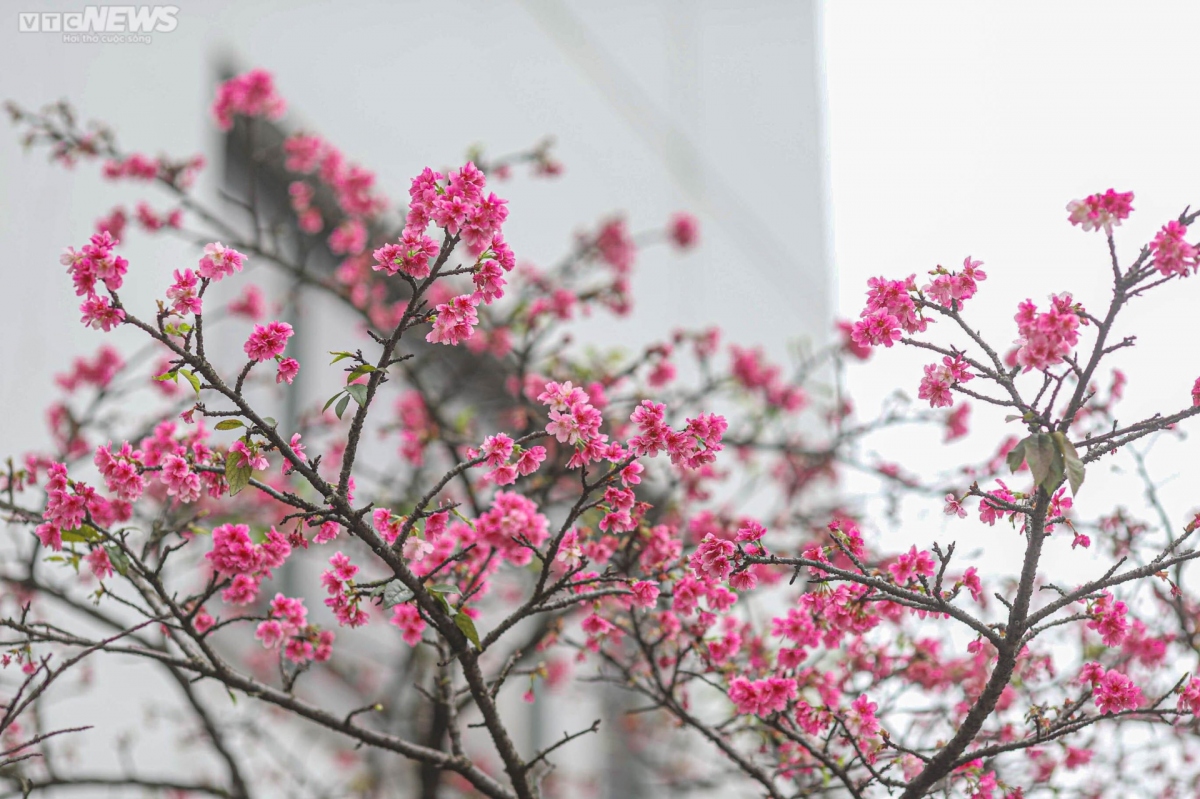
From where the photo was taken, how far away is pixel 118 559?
1.66 metres

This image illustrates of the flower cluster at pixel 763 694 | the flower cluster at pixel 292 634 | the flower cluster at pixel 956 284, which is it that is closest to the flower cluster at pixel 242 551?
the flower cluster at pixel 292 634

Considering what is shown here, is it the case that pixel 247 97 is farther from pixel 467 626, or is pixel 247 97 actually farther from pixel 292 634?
pixel 467 626

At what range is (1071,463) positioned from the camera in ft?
4.17

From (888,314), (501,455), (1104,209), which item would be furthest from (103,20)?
(1104,209)

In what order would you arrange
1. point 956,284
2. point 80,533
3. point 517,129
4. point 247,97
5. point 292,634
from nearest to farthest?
point 956,284
point 80,533
point 292,634
point 247,97
point 517,129

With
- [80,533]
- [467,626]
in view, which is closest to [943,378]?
[467,626]

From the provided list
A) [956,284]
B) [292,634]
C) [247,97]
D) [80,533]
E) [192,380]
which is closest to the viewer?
[192,380]

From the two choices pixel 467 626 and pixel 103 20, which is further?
pixel 103 20

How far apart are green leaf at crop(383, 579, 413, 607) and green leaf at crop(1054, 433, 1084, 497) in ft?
2.77

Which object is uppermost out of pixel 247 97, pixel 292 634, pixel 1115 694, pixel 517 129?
pixel 517 129

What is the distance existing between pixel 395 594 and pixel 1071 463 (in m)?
0.88

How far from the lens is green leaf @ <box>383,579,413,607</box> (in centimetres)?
144

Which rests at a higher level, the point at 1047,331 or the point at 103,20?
the point at 103,20

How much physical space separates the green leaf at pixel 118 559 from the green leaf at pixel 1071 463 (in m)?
1.35
